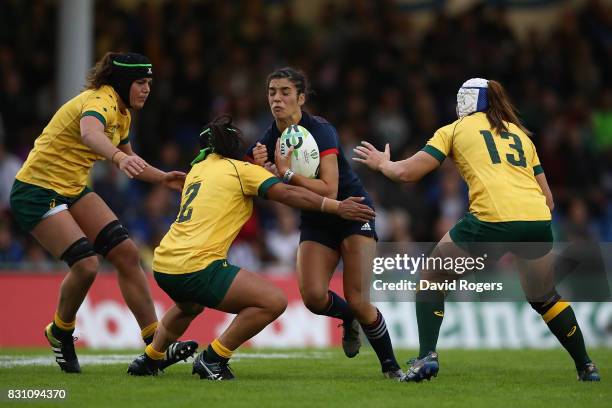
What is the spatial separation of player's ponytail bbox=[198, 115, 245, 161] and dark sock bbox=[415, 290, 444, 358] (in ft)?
5.60

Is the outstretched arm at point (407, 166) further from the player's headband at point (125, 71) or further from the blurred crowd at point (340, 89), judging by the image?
the blurred crowd at point (340, 89)

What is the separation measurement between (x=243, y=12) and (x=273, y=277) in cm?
607

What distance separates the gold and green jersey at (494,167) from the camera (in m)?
8.13

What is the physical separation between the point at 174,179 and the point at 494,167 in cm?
241

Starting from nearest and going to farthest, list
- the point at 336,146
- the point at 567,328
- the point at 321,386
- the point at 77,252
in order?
the point at 321,386 < the point at 567,328 < the point at 336,146 < the point at 77,252

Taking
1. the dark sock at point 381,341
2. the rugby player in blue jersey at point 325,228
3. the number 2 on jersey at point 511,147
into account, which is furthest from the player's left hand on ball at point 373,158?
the dark sock at point 381,341

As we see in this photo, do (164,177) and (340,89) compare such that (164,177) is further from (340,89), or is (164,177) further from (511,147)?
(340,89)

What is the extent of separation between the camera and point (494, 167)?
8.21 meters

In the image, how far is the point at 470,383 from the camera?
27.5ft

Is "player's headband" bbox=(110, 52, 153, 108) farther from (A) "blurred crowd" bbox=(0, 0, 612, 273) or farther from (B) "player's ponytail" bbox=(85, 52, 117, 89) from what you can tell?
(A) "blurred crowd" bbox=(0, 0, 612, 273)

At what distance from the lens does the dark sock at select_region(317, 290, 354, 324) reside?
29.7 feet

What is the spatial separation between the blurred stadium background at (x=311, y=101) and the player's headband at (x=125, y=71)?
4949 millimetres

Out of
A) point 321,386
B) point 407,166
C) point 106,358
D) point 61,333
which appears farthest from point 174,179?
point 106,358

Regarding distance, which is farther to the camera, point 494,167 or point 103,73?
point 103,73
